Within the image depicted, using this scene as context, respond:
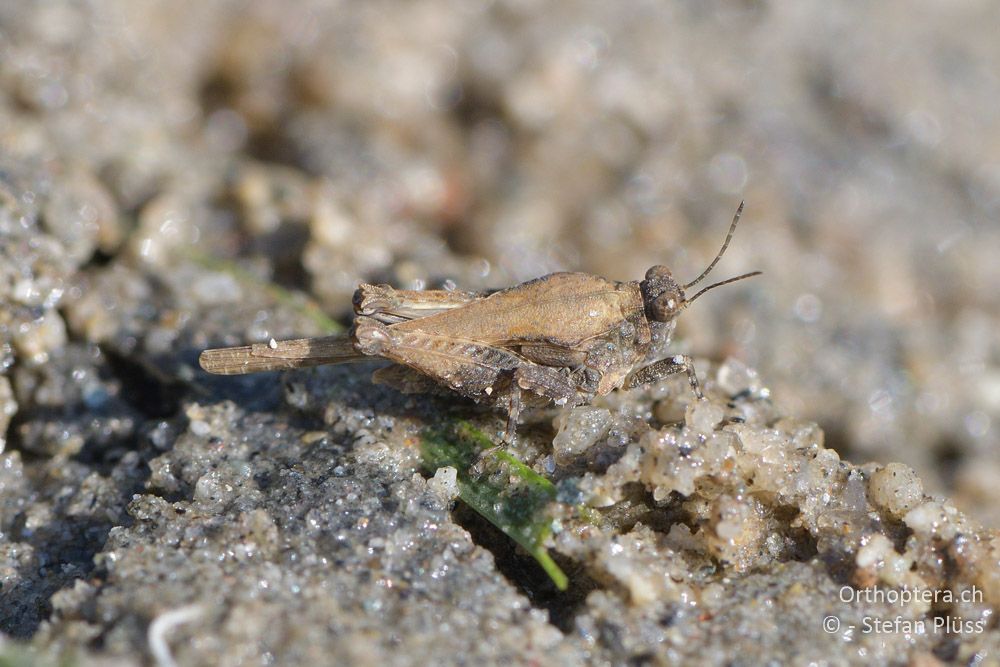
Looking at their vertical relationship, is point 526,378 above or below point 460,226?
above

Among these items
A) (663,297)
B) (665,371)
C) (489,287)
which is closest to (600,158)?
(489,287)

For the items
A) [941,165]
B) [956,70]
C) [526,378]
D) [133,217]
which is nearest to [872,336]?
[941,165]

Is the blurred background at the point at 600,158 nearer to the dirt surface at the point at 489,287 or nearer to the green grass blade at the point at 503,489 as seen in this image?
the dirt surface at the point at 489,287

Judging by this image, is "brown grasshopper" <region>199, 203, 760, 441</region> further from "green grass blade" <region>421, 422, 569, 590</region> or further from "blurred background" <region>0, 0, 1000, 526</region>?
"blurred background" <region>0, 0, 1000, 526</region>

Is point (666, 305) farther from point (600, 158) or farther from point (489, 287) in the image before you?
point (600, 158)

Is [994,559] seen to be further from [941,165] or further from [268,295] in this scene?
[941,165]

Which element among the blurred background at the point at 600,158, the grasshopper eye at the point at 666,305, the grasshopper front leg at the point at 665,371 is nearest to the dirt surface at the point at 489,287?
the blurred background at the point at 600,158
